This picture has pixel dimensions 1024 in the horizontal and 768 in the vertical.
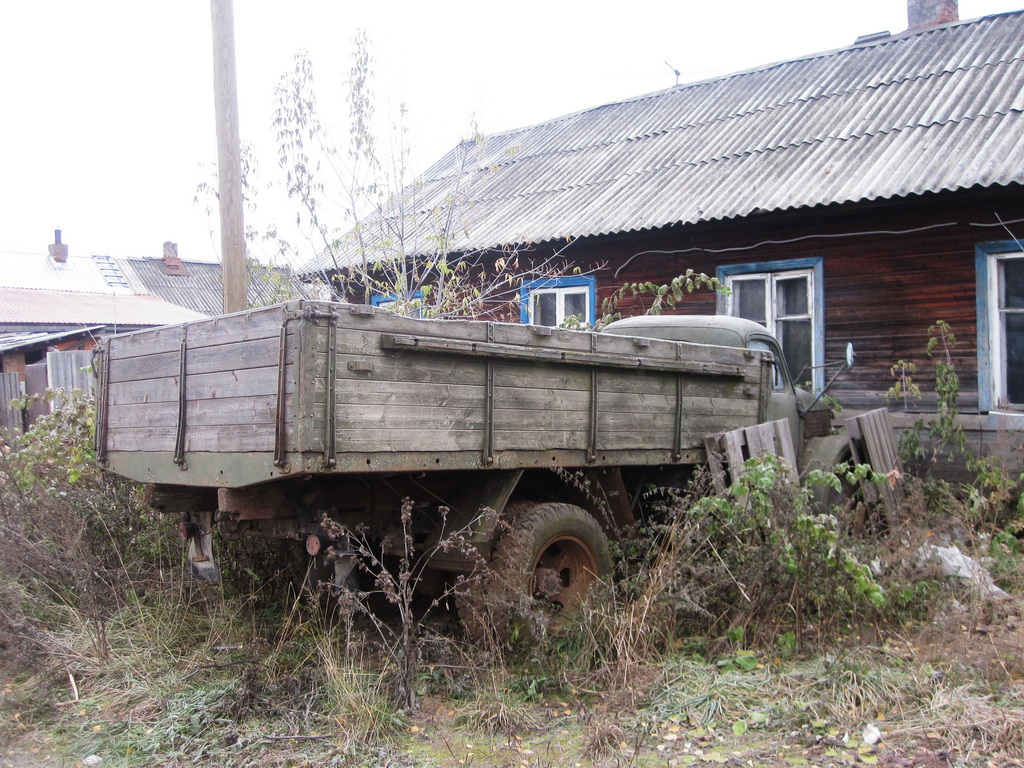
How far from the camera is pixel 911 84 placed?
437 inches

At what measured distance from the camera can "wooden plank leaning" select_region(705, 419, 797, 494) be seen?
18.3 ft

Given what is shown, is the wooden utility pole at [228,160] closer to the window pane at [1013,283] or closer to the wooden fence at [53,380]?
the window pane at [1013,283]

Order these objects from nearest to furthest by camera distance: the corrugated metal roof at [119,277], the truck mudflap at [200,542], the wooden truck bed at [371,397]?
the wooden truck bed at [371,397] → the truck mudflap at [200,542] → the corrugated metal roof at [119,277]

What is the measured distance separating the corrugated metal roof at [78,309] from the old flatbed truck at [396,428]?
59.7 feet

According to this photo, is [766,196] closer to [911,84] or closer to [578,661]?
[911,84]

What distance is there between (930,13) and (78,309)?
22236mm

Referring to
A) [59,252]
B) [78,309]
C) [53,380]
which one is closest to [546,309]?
[53,380]

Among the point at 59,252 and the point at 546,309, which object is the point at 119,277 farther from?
the point at 546,309

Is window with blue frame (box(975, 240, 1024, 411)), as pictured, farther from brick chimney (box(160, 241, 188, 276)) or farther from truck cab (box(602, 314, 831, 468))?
brick chimney (box(160, 241, 188, 276))

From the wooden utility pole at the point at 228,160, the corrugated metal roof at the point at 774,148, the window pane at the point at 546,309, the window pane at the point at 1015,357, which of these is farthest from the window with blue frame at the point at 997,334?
the wooden utility pole at the point at 228,160

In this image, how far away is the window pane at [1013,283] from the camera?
28.3 feet

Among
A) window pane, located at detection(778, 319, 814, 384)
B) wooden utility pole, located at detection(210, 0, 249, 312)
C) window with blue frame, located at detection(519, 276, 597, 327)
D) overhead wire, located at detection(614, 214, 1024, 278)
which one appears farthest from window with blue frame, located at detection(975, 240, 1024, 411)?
wooden utility pole, located at detection(210, 0, 249, 312)

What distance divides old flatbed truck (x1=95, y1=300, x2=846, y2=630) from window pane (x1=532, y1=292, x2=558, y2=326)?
20.9ft

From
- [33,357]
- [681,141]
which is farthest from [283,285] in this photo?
[33,357]
